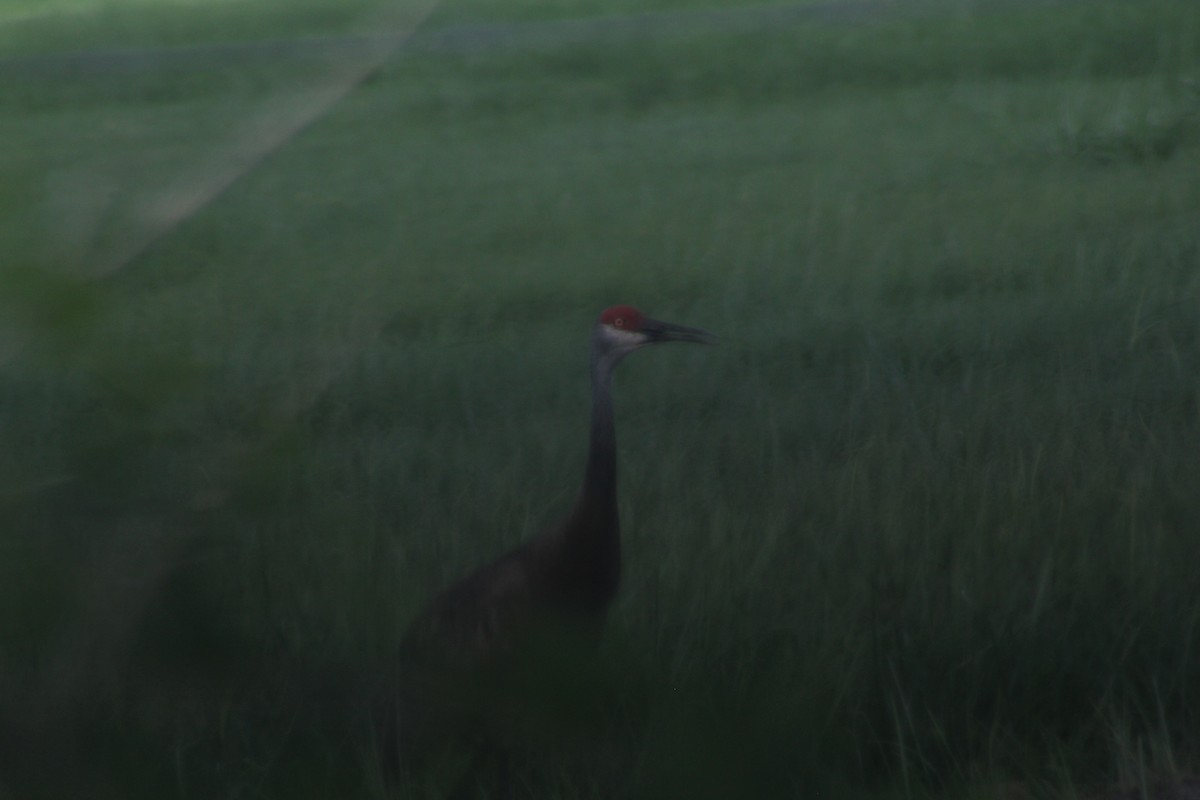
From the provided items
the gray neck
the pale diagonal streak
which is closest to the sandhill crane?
the gray neck

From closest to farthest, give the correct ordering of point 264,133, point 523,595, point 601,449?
point 264,133
point 523,595
point 601,449

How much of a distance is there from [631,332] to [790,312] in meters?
0.22

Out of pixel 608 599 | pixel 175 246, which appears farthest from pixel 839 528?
pixel 175 246

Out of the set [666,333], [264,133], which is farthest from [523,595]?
[264,133]

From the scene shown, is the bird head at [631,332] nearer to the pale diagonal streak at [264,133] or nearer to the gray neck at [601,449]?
the gray neck at [601,449]

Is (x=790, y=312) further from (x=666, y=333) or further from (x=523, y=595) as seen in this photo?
(x=523, y=595)

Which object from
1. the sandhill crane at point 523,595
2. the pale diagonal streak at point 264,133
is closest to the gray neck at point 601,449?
the sandhill crane at point 523,595

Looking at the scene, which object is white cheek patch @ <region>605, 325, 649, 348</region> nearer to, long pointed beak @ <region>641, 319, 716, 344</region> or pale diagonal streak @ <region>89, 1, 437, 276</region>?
long pointed beak @ <region>641, 319, 716, 344</region>

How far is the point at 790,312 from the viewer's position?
1.69 m

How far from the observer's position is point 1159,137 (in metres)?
1.78

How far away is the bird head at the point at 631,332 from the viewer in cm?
154

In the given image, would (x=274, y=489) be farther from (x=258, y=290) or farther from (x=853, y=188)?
(x=853, y=188)

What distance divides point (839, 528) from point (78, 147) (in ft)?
2.60

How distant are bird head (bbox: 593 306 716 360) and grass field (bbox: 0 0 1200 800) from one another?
2.5 inches
